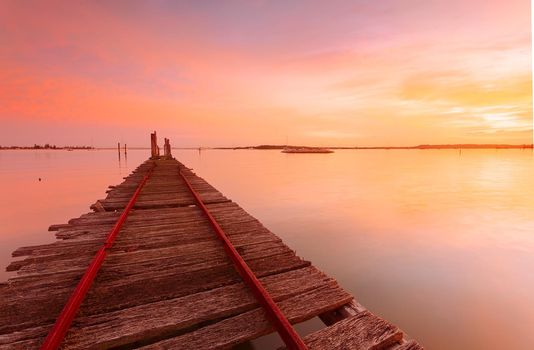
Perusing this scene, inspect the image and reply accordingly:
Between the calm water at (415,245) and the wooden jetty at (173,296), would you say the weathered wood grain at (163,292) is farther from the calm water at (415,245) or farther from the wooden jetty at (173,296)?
the calm water at (415,245)

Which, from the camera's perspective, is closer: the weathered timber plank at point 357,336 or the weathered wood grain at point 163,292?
the weathered timber plank at point 357,336

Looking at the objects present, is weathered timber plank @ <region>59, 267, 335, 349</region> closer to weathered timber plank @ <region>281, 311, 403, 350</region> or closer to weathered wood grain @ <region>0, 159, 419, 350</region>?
weathered wood grain @ <region>0, 159, 419, 350</region>

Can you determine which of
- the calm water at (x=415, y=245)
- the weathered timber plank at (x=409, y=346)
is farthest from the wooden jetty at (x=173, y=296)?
the calm water at (x=415, y=245)

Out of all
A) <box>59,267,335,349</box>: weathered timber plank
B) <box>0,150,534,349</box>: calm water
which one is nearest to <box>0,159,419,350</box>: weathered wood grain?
<box>59,267,335,349</box>: weathered timber plank

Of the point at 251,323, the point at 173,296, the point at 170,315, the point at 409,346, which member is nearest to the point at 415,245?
the point at 409,346

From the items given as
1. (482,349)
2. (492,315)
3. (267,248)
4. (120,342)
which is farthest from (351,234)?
(120,342)

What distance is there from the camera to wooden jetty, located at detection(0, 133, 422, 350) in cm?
286

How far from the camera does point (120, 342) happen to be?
2.82 meters

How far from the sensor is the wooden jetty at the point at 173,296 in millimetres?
2859

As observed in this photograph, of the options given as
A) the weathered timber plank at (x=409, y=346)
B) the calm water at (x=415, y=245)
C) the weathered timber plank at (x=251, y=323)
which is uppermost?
the weathered timber plank at (x=251, y=323)

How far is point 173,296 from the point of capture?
3.62 m

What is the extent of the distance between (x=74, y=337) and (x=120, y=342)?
1.48ft

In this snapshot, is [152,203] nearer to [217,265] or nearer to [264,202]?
[217,265]

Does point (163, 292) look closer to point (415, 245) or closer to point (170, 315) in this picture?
point (170, 315)
